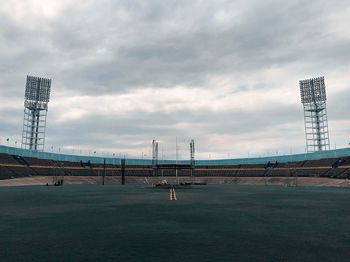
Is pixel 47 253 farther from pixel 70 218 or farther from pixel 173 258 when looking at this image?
pixel 70 218

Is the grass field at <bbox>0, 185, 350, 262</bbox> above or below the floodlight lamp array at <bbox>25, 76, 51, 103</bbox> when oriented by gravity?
below

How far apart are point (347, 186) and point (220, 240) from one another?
114758 millimetres

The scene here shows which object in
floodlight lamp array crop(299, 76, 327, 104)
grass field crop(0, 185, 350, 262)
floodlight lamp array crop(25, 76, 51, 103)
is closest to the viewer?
grass field crop(0, 185, 350, 262)

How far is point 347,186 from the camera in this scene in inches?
4646

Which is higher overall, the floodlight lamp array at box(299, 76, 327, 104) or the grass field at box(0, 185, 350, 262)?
the floodlight lamp array at box(299, 76, 327, 104)

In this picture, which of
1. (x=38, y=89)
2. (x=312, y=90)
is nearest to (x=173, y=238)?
(x=312, y=90)

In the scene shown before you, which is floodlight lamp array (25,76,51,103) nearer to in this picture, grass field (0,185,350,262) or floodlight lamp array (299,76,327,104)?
floodlight lamp array (299,76,327,104)

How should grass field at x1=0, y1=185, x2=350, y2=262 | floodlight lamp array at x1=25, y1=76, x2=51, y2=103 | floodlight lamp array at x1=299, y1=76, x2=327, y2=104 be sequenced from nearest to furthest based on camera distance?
grass field at x1=0, y1=185, x2=350, y2=262 → floodlight lamp array at x1=299, y1=76, x2=327, y2=104 → floodlight lamp array at x1=25, y1=76, x2=51, y2=103

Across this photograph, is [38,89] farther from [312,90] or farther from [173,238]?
[173,238]

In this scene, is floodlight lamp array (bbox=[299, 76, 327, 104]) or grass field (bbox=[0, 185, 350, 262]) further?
floodlight lamp array (bbox=[299, 76, 327, 104])

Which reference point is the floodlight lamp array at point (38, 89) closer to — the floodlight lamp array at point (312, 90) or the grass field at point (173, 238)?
the floodlight lamp array at point (312, 90)

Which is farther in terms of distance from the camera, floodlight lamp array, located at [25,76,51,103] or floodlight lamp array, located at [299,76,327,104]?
floodlight lamp array, located at [25,76,51,103]

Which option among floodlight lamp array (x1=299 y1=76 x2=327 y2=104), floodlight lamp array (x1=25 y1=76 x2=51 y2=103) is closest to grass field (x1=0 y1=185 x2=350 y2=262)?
floodlight lamp array (x1=299 y1=76 x2=327 y2=104)

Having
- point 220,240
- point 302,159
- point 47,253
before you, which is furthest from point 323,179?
point 47,253
